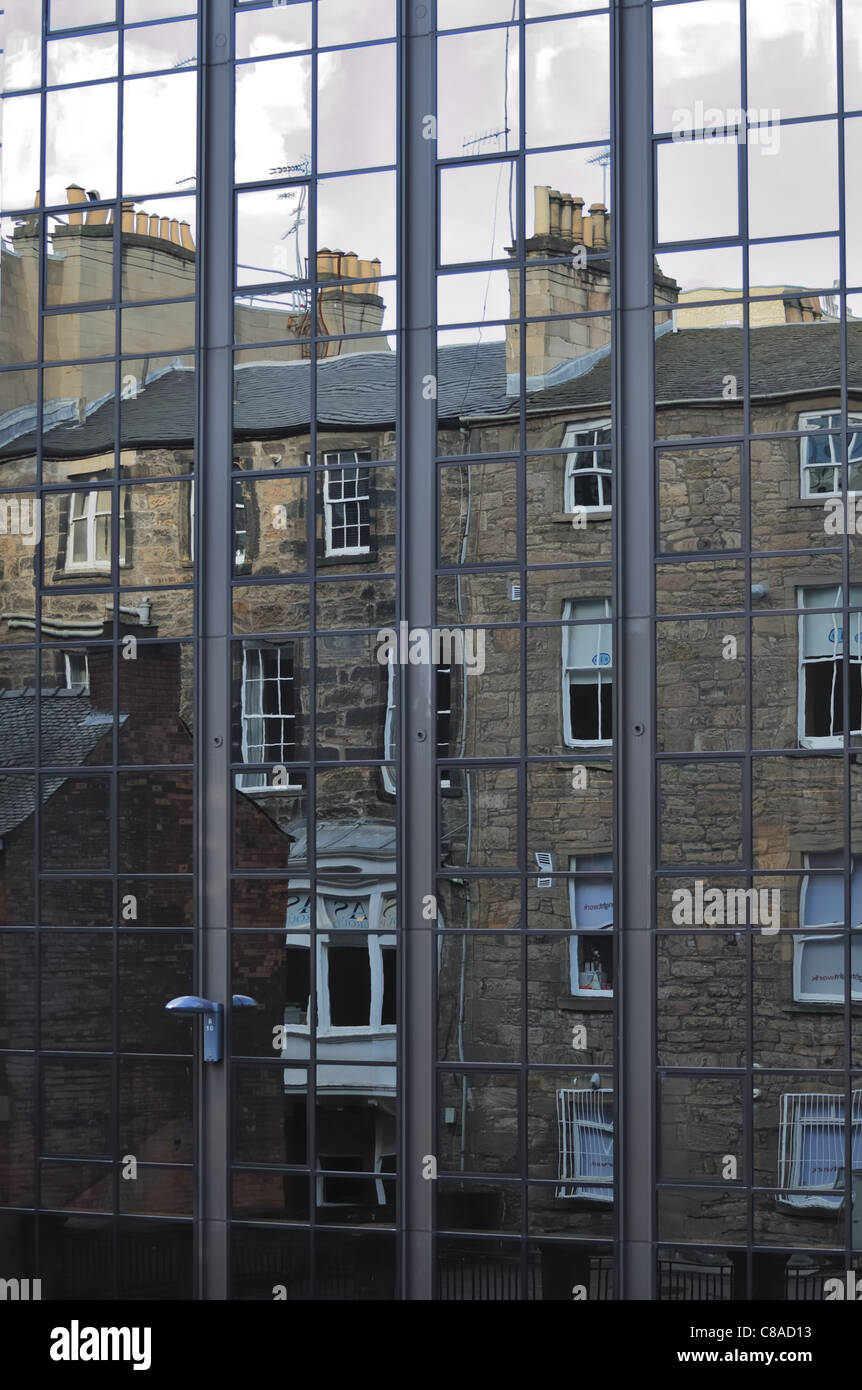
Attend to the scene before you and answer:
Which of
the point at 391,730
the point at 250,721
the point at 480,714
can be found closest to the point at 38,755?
the point at 250,721

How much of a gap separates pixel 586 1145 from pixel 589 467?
143 inches

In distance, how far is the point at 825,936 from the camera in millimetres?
8281

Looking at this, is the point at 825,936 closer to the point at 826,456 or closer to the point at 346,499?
the point at 826,456

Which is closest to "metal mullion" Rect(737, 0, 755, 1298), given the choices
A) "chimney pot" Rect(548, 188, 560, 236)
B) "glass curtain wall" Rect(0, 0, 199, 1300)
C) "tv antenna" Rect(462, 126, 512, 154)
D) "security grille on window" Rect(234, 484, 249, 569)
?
"chimney pot" Rect(548, 188, 560, 236)

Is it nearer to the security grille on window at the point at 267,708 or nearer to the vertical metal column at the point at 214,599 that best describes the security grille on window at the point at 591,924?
the security grille on window at the point at 267,708

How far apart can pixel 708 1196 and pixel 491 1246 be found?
1.20 m

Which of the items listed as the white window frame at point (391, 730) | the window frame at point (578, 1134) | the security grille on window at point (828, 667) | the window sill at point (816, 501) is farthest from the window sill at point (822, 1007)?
the window sill at point (816, 501)

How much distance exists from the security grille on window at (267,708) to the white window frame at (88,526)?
1083 millimetres

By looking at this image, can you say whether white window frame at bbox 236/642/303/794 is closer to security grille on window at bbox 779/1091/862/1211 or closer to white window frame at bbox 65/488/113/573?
white window frame at bbox 65/488/113/573

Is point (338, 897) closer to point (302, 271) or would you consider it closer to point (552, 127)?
point (302, 271)

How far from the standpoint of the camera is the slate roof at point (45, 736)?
30.6ft

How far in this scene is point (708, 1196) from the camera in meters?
8.36

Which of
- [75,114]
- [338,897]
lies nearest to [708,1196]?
[338,897]
